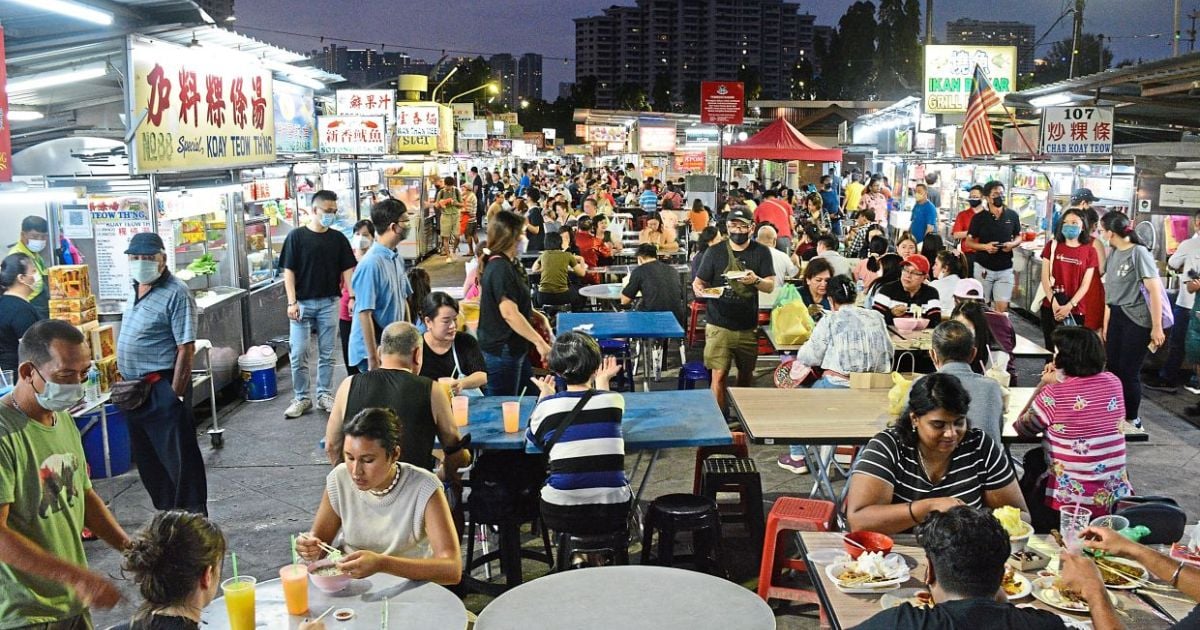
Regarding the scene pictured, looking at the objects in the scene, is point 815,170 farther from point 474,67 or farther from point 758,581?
point 474,67

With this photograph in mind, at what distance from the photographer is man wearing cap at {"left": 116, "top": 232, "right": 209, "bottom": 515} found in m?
6.38

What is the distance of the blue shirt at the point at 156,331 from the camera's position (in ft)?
21.2

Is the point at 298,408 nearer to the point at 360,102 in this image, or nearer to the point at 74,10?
the point at 74,10

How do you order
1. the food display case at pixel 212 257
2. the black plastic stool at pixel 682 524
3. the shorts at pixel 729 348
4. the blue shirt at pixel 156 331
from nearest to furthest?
the black plastic stool at pixel 682 524, the blue shirt at pixel 156 331, the shorts at pixel 729 348, the food display case at pixel 212 257

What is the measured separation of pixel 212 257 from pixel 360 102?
755 centimetres

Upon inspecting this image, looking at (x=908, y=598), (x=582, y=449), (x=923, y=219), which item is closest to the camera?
(x=908, y=598)

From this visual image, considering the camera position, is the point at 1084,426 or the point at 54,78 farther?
the point at 54,78

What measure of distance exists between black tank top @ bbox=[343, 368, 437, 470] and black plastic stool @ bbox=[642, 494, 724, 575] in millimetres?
1365

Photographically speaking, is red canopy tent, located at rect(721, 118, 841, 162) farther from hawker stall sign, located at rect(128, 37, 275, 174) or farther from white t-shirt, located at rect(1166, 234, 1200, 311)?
hawker stall sign, located at rect(128, 37, 275, 174)

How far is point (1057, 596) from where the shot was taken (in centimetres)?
372

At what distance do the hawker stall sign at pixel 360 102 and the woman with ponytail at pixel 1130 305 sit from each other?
40.9 ft

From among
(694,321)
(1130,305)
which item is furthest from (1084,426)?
(694,321)

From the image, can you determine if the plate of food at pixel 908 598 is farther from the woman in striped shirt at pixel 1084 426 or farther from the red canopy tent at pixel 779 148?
the red canopy tent at pixel 779 148

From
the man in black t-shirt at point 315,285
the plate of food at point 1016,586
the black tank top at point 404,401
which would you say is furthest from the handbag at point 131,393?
the plate of food at point 1016,586
